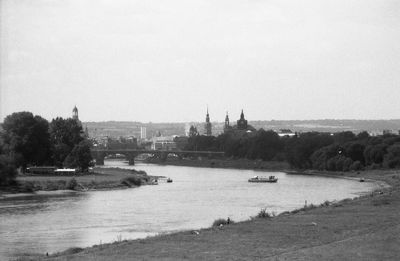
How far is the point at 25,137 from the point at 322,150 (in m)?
43.9

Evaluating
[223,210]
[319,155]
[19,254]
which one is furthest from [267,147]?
[19,254]

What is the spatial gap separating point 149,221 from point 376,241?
55.8 feet

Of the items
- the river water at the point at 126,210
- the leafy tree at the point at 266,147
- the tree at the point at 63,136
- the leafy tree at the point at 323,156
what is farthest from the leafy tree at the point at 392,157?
the tree at the point at 63,136

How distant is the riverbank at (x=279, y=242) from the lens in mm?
22031

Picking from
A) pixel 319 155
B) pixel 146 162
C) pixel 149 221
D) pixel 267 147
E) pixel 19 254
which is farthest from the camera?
pixel 146 162

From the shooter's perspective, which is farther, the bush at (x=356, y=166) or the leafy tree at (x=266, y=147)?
the leafy tree at (x=266, y=147)

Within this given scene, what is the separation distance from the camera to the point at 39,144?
7756 cm

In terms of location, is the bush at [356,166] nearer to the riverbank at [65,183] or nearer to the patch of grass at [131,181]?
the riverbank at [65,183]

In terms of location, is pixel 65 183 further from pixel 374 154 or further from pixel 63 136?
pixel 374 154

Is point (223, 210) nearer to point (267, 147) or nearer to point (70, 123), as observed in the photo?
point (70, 123)

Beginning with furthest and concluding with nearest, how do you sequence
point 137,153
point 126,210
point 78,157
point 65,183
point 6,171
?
point 137,153 < point 78,157 < point 65,183 < point 6,171 < point 126,210

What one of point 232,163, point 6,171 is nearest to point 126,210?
point 6,171

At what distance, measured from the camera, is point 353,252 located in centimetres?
2195

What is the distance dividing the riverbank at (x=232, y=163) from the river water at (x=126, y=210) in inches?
1800
